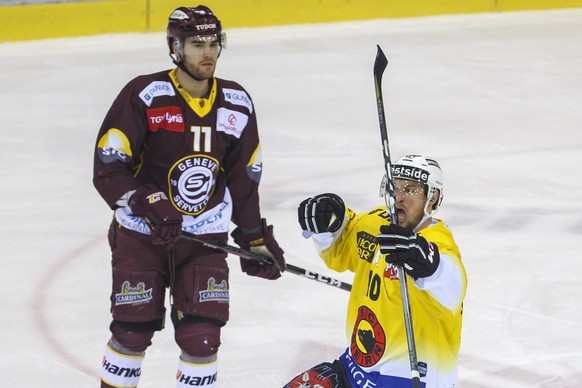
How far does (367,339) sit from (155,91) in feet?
3.19

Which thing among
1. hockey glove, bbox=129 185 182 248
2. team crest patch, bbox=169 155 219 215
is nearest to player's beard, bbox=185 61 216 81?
team crest patch, bbox=169 155 219 215

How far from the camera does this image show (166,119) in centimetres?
385

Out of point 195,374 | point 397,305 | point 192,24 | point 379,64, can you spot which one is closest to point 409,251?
point 397,305

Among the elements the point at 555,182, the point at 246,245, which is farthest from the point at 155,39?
the point at 246,245

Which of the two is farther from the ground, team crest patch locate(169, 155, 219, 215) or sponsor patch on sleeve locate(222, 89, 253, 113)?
Answer: sponsor patch on sleeve locate(222, 89, 253, 113)

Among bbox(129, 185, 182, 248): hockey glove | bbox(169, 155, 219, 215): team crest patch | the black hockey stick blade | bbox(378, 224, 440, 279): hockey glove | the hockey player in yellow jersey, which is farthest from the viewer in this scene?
bbox(169, 155, 219, 215): team crest patch

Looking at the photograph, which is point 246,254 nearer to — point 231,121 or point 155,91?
point 231,121

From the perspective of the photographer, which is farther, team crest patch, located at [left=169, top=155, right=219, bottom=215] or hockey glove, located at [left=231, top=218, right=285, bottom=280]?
hockey glove, located at [left=231, top=218, right=285, bottom=280]

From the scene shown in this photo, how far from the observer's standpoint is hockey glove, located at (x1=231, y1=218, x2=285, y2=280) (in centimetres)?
414

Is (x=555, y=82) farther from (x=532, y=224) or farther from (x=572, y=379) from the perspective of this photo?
(x=572, y=379)

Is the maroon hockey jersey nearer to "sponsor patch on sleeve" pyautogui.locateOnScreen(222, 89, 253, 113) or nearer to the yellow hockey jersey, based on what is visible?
"sponsor patch on sleeve" pyautogui.locateOnScreen(222, 89, 253, 113)

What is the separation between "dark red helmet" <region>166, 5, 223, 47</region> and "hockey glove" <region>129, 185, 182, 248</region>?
48 cm

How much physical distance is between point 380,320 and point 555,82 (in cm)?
512

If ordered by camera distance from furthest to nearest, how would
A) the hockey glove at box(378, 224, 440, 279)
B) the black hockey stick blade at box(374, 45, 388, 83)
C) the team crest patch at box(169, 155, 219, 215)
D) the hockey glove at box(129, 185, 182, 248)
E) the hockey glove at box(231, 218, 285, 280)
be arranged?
the hockey glove at box(231, 218, 285, 280), the team crest patch at box(169, 155, 219, 215), the hockey glove at box(129, 185, 182, 248), the black hockey stick blade at box(374, 45, 388, 83), the hockey glove at box(378, 224, 440, 279)
